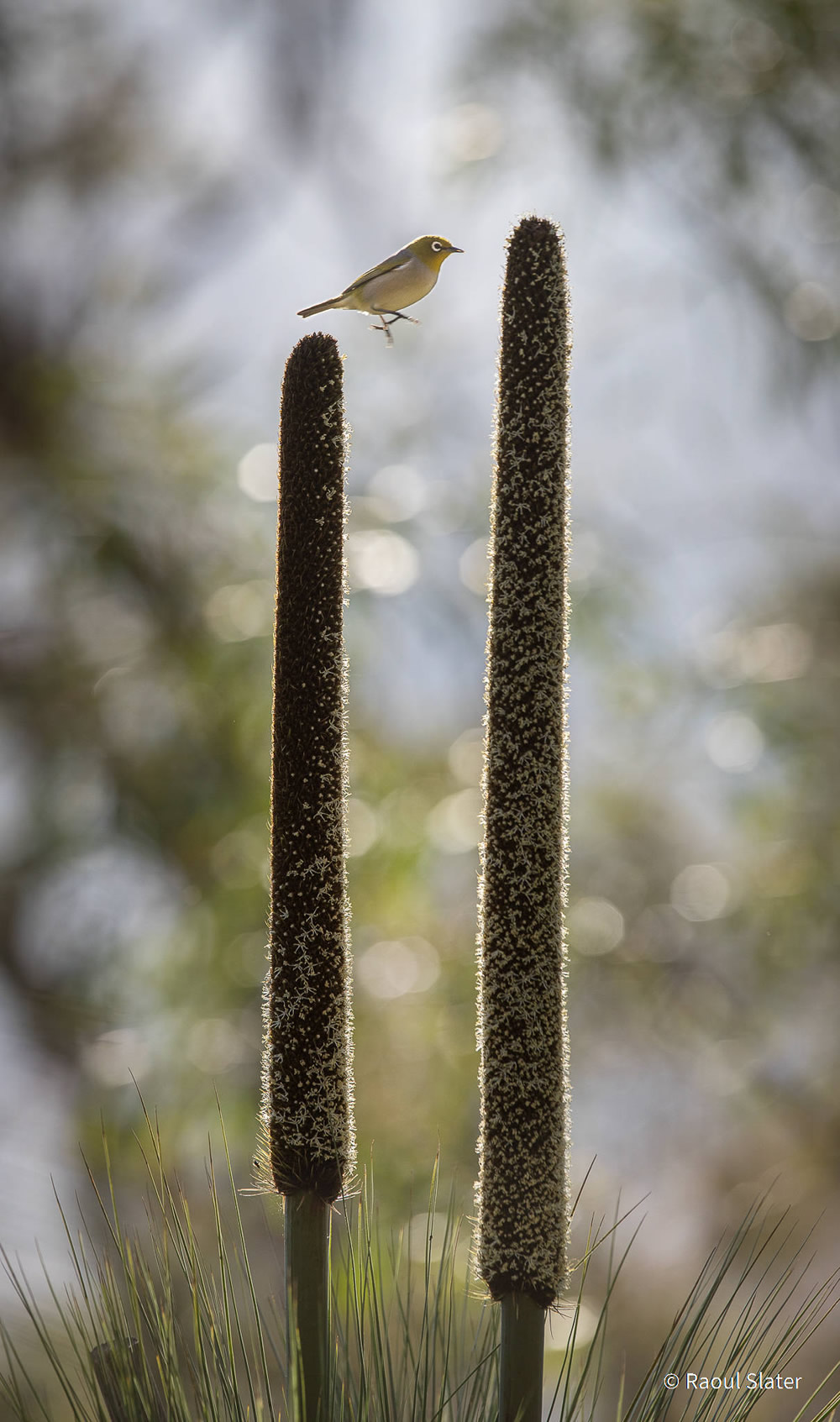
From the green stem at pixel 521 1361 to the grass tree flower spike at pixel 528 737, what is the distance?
0.05 metres

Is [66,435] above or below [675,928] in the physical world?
above

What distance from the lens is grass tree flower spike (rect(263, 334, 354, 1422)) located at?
0.46 m

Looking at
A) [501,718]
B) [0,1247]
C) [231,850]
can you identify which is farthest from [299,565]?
[231,850]

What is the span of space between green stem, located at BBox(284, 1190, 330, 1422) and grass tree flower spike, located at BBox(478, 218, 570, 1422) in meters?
0.08

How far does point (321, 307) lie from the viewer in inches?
18.9

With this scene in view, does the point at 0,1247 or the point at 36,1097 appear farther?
the point at 36,1097

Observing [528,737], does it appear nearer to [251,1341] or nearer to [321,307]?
[321,307]

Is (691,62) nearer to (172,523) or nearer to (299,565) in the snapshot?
(172,523)

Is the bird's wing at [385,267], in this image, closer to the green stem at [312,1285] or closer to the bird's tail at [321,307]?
the bird's tail at [321,307]

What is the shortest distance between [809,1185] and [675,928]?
64 centimetres

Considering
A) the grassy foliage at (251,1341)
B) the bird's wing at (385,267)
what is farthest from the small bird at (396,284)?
the grassy foliage at (251,1341)

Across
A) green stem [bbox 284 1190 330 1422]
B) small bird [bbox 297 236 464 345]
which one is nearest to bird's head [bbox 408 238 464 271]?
small bird [bbox 297 236 464 345]

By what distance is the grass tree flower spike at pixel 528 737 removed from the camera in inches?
17.5

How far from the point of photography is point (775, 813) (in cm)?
284
